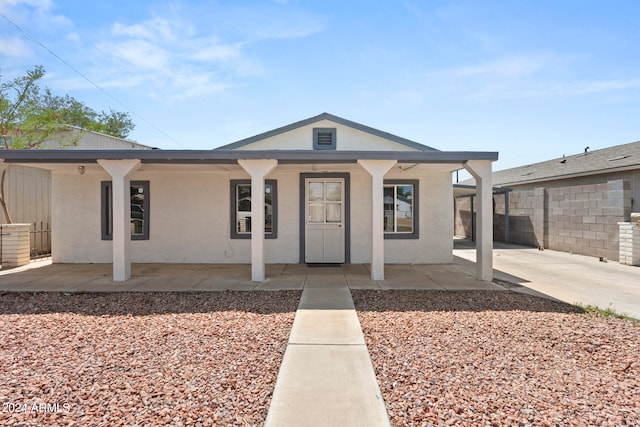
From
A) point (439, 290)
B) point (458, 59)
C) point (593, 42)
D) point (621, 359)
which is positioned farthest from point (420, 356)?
point (593, 42)

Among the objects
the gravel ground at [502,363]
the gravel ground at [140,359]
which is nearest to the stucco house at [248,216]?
the gravel ground at [140,359]

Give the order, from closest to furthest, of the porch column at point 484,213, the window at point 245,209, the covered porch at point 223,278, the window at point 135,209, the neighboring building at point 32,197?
the covered porch at point 223,278, the porch column at point 484,213, the window at point 245,209, the window at point 135,209, the neighboring building at point 32,197

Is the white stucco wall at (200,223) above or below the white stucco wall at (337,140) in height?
below

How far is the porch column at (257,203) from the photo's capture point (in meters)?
7.11

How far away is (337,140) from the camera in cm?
1005

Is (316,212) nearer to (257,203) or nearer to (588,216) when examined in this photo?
(257,203)

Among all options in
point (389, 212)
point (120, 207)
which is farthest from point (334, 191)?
point (120, 207)

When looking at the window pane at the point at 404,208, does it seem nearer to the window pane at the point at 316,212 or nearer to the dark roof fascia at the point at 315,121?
the dark roof fascia at the point at 315,121

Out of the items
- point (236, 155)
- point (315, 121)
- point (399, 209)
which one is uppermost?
point (315, 121)

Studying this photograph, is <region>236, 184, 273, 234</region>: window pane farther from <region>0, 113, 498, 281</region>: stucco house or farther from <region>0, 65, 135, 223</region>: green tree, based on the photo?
<region>0, 65, 135, 223</region>: green tree

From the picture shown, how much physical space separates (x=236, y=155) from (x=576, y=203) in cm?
1159

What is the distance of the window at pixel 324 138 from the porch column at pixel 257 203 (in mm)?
3139

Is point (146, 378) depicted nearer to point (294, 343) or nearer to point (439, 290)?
point (294, 343)

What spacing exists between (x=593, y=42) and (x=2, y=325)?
13536mm
